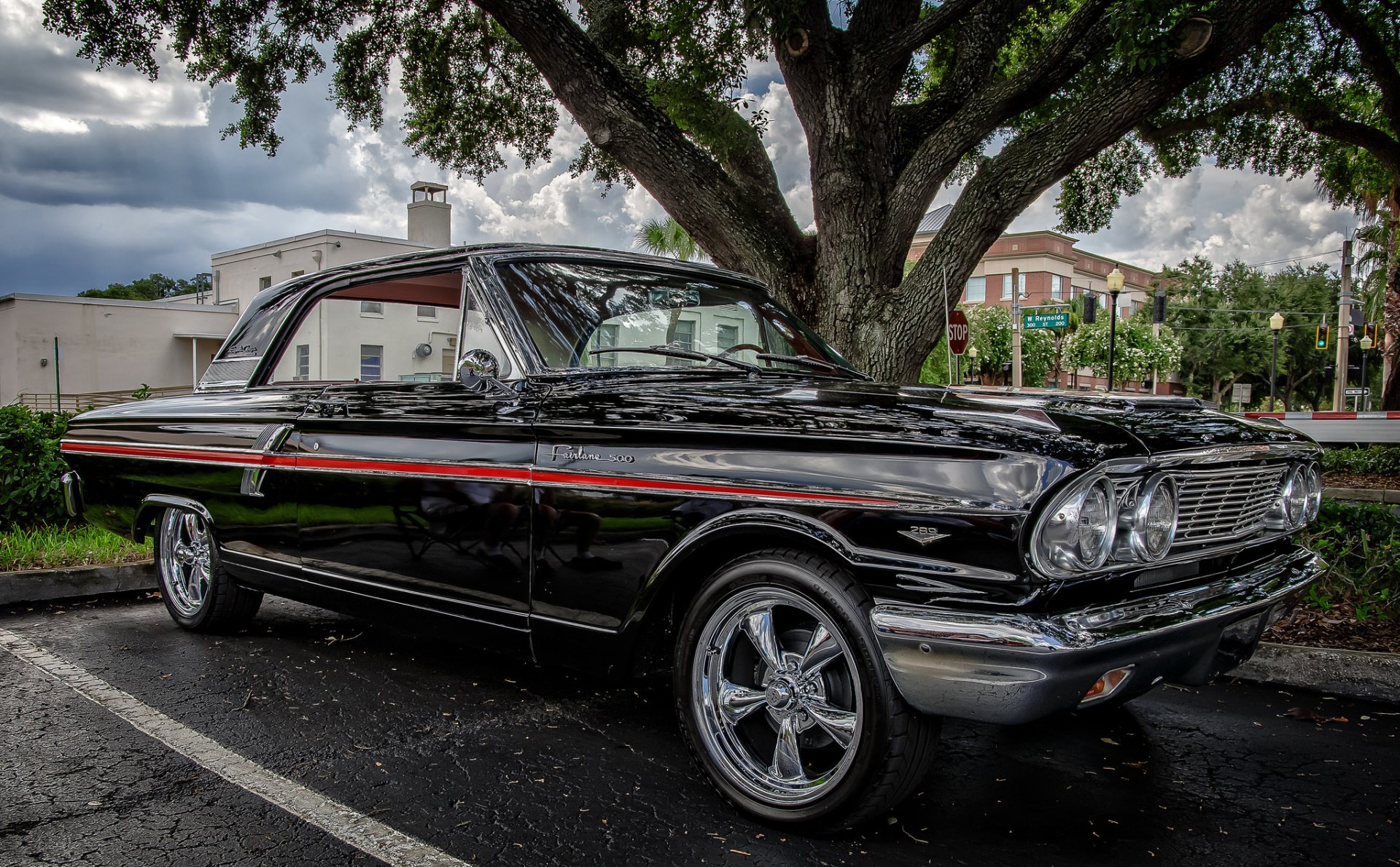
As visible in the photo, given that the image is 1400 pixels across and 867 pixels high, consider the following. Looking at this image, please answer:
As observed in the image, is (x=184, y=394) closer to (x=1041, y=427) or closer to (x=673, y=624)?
(x=673, y=624)

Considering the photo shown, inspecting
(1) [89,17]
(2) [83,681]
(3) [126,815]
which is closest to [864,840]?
(3) [126,815]

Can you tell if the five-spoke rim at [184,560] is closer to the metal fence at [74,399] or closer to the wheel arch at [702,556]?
the wheel arch at [702,556]

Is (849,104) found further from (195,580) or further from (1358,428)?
(1358,428)

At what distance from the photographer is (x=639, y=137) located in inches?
333

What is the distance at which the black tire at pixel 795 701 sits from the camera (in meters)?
2.49

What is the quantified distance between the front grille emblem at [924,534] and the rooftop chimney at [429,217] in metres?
16.5

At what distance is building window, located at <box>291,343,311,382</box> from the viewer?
4570 mm

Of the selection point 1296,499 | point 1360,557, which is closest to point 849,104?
point 1360,557

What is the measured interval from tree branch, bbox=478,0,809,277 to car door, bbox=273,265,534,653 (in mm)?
4615

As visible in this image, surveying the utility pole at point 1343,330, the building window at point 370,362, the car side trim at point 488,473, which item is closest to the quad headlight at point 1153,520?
the car side trim at point 488,473

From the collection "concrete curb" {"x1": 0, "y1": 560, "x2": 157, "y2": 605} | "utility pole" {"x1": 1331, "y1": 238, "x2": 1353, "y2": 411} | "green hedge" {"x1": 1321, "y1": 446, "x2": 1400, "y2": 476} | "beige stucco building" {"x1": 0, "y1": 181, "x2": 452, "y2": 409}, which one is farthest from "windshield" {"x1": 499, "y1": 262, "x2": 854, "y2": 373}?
"utility pole" {"x1": 1331, "y1": 238, "x2": 1353, "y2": 411}

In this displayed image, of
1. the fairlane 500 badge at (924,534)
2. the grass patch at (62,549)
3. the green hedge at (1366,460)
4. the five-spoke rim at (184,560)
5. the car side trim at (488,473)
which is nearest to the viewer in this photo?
the fairlane 500 badge at (924,534)

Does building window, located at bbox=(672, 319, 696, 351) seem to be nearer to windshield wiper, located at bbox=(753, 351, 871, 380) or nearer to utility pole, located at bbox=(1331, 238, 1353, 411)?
windshield wiper, located at bbox=(753, 351, 871, 380)

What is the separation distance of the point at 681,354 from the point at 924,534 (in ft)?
4.67
